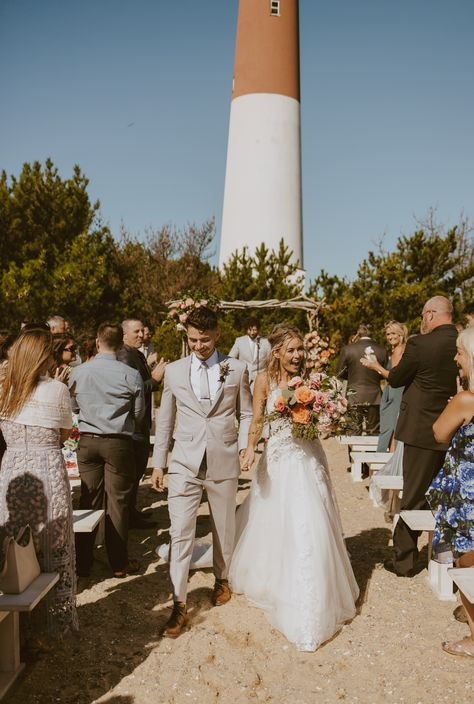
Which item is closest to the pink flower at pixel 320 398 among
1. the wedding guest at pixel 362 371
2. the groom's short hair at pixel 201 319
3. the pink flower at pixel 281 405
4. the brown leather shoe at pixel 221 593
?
the pink flower at pixel 281 405

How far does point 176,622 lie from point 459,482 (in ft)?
6.94

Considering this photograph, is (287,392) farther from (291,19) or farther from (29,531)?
(291,19)

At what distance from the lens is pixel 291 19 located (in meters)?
21.5

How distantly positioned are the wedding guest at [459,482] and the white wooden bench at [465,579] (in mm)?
149

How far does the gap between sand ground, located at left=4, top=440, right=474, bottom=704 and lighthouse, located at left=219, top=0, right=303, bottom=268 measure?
16916mm

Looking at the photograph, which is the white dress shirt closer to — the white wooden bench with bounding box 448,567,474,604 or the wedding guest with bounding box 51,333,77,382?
the wedding guest with bounding box 51,333,77,382

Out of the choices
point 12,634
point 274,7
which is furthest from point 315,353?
point 274,7

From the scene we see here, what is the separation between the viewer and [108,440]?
5.31 meters

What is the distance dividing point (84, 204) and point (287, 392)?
19.1 m

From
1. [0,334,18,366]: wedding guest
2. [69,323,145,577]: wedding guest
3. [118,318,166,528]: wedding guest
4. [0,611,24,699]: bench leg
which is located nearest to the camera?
[0,611,24,699]: bench leg

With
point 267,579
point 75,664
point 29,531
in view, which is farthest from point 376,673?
point 29,531

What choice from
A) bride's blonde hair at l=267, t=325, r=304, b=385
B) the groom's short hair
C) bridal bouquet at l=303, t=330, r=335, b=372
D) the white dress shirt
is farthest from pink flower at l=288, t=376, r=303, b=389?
bridal bouquet at l=303, t=330, r=335, b=372

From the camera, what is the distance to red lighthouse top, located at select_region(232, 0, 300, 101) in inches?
827

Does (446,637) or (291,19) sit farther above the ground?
(291,19)
